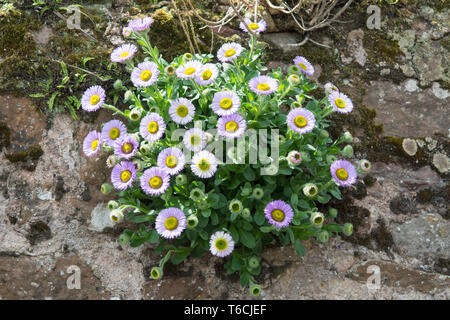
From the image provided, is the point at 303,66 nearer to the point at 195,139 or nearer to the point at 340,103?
the point at 340,103

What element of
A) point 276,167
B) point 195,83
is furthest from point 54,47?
point 276,167

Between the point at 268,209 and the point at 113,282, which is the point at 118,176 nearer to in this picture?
the point at 113,282

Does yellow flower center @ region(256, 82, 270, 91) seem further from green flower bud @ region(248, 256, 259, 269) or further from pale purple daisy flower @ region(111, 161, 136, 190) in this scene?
green flower bud @ region(248, 256, 259, 269)

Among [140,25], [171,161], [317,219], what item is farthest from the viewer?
[140,25]

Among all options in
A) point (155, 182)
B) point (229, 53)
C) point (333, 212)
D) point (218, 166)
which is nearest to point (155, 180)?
point (155, 182)

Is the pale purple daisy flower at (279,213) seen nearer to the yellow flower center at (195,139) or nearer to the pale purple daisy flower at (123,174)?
the yellow flower center at (195,139)
